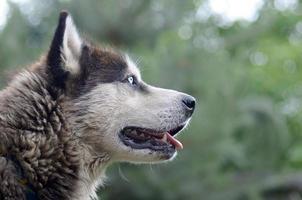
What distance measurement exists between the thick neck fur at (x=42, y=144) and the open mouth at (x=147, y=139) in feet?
1.19

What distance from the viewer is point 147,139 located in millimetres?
8141

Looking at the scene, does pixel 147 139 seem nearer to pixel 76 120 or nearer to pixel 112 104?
pixel 112 104

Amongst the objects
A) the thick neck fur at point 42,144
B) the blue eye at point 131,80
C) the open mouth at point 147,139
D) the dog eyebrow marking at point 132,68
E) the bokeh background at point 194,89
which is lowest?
the thick neck fur at point 42,144

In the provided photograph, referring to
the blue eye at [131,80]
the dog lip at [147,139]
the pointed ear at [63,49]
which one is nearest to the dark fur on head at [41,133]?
the pointed ear at [63,49]

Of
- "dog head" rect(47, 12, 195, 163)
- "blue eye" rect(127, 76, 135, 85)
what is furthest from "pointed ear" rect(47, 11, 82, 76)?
"blue eye" rect(127, 76, 135, 85)

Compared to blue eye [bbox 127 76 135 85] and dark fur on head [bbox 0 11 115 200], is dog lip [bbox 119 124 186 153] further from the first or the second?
blue eye [bbox 127 76 135 85]

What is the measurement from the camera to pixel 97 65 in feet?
26.8

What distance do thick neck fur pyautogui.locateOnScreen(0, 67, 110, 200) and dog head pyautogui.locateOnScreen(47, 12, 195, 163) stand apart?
12cm

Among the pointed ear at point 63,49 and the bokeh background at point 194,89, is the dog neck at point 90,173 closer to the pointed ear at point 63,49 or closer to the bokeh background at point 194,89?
the pointed ear at point 63,49

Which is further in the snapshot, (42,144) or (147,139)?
(147,139)

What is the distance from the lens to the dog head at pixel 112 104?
25.5 feet

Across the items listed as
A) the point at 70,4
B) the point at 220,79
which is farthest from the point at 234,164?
the point at 70,4

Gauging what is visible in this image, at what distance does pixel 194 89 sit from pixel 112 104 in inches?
527

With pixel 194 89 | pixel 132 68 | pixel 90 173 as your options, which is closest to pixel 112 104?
pixel 132 68
